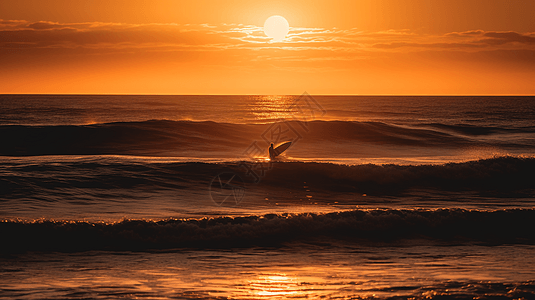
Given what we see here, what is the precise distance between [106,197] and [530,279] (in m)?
9.46

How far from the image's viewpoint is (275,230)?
8.73 m

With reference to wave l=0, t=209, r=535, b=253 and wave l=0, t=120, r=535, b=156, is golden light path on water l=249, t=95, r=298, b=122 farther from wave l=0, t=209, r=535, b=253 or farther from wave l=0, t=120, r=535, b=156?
wave l=0, t=209, r=535, b=253

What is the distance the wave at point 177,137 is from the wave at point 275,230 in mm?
11748

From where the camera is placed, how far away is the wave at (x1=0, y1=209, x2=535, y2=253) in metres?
8.07

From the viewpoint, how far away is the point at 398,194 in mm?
12734

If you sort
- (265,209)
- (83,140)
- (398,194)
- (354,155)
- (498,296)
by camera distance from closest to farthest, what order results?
(498,296) → (265,209) → (398,194) → (354,155) → (83,140)

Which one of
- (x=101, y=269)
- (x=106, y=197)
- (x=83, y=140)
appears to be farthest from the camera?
(x=83, y=140)

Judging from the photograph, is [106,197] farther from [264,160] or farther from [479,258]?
[479,258]

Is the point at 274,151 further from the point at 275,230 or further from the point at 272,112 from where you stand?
the point at 272,112

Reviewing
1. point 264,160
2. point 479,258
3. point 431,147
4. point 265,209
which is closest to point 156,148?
point 264,160

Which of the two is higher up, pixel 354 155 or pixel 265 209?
pixel 354 155

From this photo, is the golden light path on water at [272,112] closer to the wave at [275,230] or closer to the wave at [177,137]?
the wave at [177,137]

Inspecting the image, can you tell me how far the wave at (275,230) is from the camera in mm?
8070

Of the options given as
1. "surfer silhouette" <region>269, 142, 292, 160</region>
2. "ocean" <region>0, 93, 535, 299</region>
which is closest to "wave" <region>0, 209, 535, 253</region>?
"ocean" <region>0, 93, 535, 299</region>
